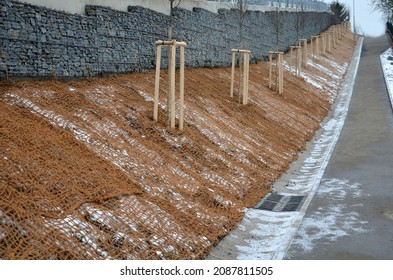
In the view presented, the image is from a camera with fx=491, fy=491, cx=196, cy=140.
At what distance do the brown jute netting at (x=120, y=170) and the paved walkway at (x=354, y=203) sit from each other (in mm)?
1215

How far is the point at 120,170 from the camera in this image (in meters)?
7.89

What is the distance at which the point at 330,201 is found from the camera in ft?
31.0

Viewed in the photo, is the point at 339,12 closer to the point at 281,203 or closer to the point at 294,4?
the point at 294,4

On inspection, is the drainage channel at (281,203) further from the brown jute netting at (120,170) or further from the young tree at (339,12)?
the young tree at (339,12)

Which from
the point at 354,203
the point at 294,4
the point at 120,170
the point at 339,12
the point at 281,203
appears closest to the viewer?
the point at 120,170

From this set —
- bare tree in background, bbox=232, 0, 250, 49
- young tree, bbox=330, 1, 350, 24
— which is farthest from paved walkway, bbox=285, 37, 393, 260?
young tree, bbox=330, 1, 350, 24

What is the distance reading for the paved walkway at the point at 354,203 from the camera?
7.07 m

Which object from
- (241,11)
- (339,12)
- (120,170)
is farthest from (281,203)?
(339,12)

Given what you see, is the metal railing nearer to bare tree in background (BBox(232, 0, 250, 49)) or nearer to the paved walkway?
bare tree in background (BBox(232, 0, 250, 49))

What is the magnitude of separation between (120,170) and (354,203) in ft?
14.7

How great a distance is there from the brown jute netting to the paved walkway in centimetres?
121

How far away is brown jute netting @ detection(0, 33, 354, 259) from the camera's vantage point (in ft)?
19.5
